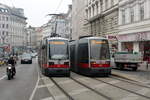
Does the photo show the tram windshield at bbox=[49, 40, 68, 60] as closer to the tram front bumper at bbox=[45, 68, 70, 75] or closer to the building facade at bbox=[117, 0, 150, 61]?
the tram front bumper at bbox=[45, 68, 70, 75]

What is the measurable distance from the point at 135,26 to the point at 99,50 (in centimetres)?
1687

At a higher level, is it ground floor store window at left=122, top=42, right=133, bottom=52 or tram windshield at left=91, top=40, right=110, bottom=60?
ground floor store window at left=122, top=42, right=133, bottom=52

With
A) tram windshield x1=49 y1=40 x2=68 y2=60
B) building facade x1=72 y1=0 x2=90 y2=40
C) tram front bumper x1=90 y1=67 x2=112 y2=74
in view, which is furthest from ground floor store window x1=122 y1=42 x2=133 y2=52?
building facade x1=72 y1=0 x2=90 y2=40

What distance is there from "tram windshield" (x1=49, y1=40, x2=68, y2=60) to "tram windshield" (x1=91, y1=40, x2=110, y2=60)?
6.37ft

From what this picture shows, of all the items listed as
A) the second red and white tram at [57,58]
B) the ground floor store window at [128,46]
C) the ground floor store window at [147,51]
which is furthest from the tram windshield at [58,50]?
the ground floor store window at [128,46]

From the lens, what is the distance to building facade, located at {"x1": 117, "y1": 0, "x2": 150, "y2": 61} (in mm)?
37125

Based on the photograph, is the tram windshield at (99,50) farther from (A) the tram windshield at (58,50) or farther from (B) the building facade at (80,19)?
(B) the building facade at (80,19)

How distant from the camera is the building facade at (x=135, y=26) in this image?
37.1 m

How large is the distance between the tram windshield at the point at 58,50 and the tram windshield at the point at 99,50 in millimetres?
1940

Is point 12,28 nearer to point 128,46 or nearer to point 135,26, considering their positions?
point 128,46

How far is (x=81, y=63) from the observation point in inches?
1000

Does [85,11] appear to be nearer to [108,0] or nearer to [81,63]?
[108,0]

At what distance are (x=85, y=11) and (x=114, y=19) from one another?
20871 millimetres

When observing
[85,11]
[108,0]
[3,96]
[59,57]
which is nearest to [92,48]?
[59,57]
